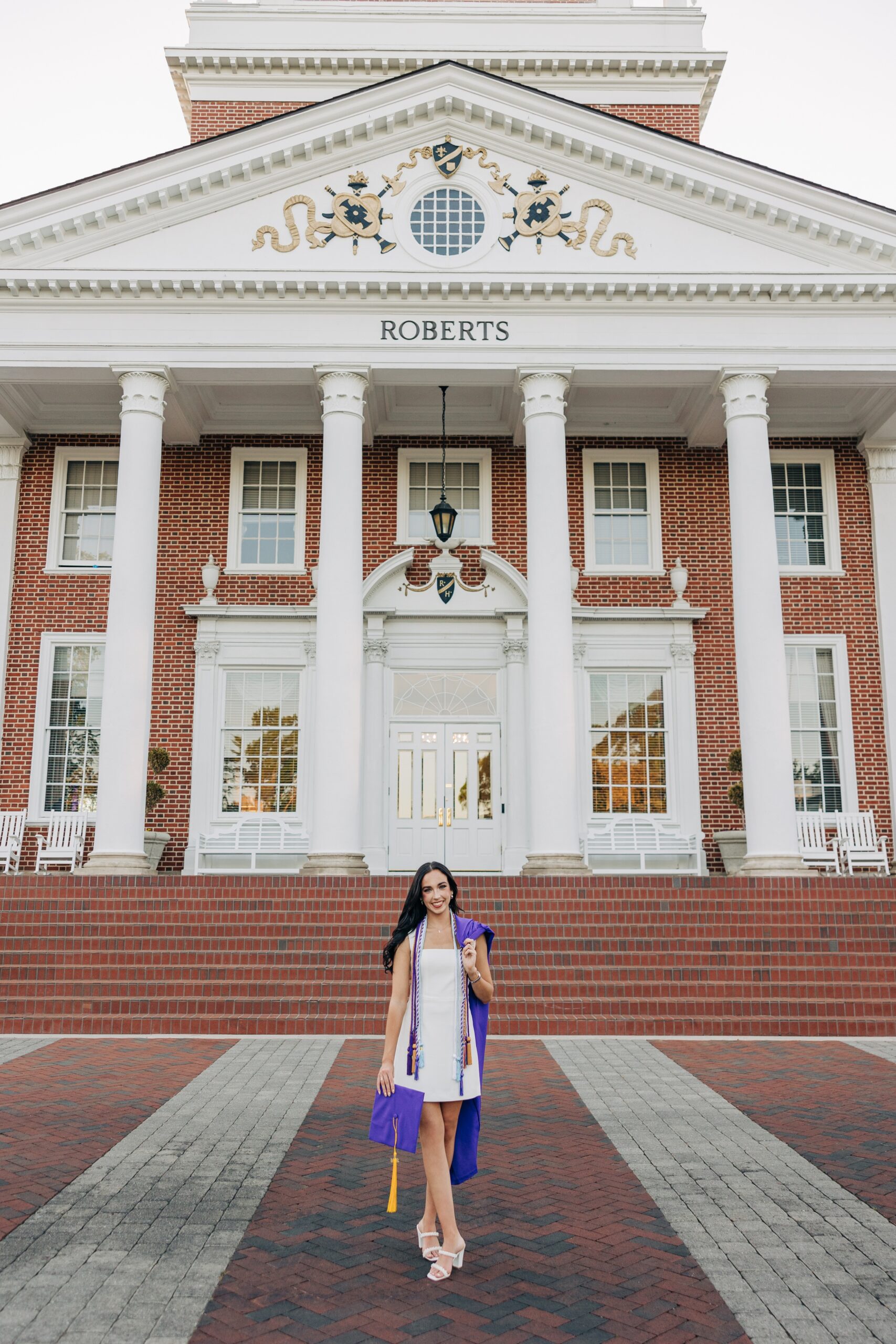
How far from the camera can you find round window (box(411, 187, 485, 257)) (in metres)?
16.0

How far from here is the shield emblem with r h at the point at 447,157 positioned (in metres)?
16.2

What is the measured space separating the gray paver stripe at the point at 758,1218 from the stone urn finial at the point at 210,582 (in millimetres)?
A: 12015

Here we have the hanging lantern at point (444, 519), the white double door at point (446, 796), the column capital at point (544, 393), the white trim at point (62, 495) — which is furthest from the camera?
the white trim at point (62, 495)

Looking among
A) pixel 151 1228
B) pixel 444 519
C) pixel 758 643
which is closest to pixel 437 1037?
pixel 151 1228

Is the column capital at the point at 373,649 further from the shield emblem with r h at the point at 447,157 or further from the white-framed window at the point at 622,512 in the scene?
the shield emblem with r h at the point at 447,157

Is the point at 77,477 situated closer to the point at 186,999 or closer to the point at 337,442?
the point at 337,442

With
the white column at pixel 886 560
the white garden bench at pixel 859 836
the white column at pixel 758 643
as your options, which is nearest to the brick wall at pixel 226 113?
the white column at pixel 758 643

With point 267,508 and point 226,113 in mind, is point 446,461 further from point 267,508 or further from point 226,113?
point 226,113

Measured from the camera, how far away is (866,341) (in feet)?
52.9

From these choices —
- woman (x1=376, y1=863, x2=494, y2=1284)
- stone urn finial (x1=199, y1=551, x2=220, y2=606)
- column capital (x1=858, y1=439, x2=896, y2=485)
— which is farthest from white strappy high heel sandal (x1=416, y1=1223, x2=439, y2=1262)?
column capital (x1=858, y1=439, x2=896, y2=485)

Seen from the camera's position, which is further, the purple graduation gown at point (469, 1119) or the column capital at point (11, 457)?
the column capital at point (11, 457)

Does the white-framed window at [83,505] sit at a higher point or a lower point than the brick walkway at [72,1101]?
higher

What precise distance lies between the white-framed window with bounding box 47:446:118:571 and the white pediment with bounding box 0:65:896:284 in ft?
13.0

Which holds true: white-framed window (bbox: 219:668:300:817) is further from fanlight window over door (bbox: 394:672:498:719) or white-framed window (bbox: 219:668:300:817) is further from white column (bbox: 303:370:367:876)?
white column (bbox: 303:370:367:876)
